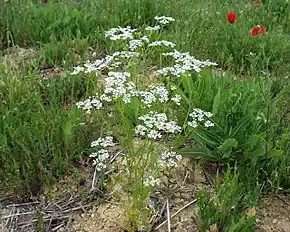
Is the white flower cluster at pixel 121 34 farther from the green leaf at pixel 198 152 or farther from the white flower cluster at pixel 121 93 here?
the green leaf at pixel 198 152

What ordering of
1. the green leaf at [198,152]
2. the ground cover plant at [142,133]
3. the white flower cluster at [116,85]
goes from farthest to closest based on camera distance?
the green leaf at [198,152]
the ground cover plant at [142,133]
the white flower cluster at [116,85]

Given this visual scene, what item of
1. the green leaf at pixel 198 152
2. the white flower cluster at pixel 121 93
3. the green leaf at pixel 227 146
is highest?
the white flower cluster at pixel 121 93

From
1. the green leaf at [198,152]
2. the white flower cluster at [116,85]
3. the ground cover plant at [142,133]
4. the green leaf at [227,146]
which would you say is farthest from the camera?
the green leaf at [198,152]

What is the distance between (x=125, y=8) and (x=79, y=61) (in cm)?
125

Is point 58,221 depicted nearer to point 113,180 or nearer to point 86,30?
point 113,180

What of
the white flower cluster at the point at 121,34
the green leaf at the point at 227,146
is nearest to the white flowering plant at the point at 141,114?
the white flower cluster at the point at 121,34

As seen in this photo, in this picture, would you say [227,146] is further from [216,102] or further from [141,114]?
[141,114]

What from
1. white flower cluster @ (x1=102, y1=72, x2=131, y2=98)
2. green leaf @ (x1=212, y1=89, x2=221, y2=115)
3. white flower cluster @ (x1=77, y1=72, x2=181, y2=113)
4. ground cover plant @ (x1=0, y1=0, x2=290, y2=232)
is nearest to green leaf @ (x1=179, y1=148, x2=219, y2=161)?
ground cover plant @ (x1=0, y1=0, x2=290, y2=232)

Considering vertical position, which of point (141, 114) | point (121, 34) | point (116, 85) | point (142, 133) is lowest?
point (141, 114)

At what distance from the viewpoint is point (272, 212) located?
2.80 meters

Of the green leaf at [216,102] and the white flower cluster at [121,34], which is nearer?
the white flower cluster at [121,34]

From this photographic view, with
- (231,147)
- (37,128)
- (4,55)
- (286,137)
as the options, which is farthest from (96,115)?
(4,55)

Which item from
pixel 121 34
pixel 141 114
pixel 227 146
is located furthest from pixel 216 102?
pixel 121 34

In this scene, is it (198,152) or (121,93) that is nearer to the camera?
(121,93)
